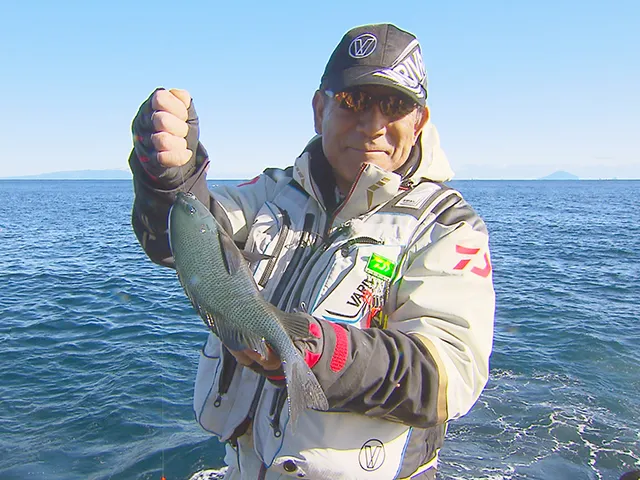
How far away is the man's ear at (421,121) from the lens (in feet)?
11.7

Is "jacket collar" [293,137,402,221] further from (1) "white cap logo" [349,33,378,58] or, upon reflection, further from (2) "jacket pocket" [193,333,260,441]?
(2) "jacket pocket" [193,333,260,441]

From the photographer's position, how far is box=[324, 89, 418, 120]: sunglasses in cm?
331

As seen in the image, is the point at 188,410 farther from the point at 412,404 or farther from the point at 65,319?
the point at 412,404

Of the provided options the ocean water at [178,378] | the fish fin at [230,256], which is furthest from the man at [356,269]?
the ocean water at [178,378]

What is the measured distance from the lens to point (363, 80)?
10.6 ft

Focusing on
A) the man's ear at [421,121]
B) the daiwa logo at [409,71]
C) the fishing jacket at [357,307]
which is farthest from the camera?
the man's ear at [421,121]

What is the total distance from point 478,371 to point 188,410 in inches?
410

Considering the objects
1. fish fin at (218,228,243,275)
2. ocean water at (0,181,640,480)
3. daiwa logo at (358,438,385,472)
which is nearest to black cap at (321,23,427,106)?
fish fin at (218,228,243,275)

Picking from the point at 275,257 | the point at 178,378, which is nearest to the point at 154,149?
the point at 275,257

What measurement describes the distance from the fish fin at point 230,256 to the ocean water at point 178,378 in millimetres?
7838

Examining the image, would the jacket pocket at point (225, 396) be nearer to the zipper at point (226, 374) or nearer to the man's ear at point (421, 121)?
the zipper at point (226, 374)

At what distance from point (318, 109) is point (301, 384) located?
79.5 inches

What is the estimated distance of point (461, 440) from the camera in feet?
35.1

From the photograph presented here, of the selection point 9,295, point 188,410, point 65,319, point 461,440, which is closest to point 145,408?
point 188,410
